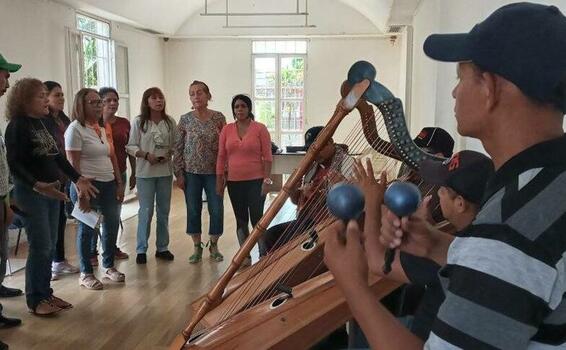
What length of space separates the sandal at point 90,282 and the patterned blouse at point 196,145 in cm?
97

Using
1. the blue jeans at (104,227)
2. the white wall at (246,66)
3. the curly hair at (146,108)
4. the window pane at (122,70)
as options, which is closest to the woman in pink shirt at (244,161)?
the curly hair at (146,108)

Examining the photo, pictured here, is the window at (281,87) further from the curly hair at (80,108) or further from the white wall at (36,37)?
the curly hair at (80,108)

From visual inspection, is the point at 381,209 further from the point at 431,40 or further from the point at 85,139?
the point at 85,139

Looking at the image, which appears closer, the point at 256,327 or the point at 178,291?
the point at 256,327

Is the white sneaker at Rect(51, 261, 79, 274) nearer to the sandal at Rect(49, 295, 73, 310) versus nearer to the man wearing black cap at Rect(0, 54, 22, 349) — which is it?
the sandal at Rect(49, 295, 73, 310)

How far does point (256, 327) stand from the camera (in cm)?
150

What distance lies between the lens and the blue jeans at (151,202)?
400 cm

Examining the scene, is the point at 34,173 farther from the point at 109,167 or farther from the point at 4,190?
the point at 109,167

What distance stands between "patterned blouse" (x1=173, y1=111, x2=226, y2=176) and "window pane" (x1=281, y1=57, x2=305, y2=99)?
567 cm

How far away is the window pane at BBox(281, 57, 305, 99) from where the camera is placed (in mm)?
9453

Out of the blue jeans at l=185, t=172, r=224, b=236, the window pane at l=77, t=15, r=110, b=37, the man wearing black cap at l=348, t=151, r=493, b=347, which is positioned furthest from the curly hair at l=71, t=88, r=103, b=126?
the window pane at l=77, t=15, r=110, b=37

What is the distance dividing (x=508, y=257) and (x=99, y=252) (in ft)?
13.7

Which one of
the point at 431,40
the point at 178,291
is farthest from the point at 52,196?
the point at 431,40

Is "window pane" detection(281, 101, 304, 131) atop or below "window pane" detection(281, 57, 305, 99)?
below
